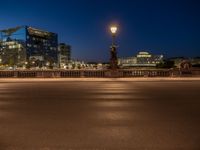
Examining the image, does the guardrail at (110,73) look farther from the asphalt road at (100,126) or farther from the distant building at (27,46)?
the distant building at (27,46)

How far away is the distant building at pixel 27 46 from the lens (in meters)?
159

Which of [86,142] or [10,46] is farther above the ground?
[10,46]

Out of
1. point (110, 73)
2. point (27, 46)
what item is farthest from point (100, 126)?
point (27, 46)

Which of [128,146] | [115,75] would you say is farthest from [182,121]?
[115,75]

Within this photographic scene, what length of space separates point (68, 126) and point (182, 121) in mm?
3385

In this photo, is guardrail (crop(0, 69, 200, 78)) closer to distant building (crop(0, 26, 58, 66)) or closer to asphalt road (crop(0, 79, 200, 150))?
asphalt road (crop(0, 79, 200, 150))

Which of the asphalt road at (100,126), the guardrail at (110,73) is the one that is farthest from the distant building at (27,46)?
the asphalt road at (100,126)

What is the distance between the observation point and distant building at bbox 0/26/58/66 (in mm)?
158625

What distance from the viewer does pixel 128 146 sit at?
6.34m

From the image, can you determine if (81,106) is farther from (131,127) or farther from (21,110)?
(131,127)

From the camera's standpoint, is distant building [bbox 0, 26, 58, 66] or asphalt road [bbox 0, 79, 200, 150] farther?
distant building [bbox 0, 26, 58, 66]

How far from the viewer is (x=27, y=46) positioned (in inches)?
6663

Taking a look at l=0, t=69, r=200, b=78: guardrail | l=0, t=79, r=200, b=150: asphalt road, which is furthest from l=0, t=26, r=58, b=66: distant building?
l=0, t=79, r=200, b=150: asphalt road

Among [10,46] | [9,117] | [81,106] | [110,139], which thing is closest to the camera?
[110,139]
